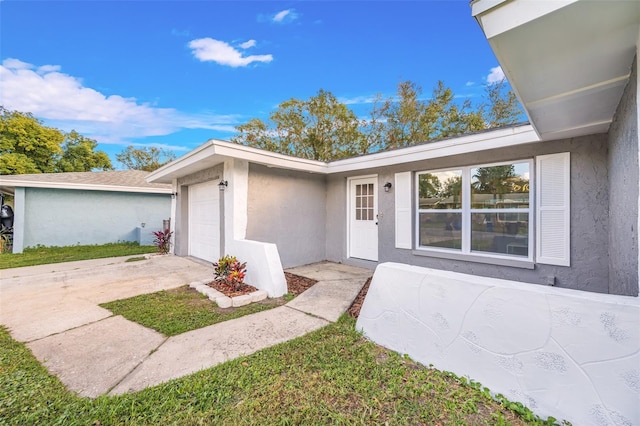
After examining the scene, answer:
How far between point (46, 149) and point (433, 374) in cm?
2924

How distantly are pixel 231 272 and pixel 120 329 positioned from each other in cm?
166

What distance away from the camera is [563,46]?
185 centimetres

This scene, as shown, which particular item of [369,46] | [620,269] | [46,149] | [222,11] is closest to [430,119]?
[369,46]

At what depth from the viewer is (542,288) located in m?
2.00

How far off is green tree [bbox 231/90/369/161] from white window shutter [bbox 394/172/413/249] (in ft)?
37.6

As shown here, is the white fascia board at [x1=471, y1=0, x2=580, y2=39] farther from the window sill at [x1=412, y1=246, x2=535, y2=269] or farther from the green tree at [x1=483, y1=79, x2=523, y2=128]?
the green tree at [x1=483, y1=79, x2=523, y2=128]

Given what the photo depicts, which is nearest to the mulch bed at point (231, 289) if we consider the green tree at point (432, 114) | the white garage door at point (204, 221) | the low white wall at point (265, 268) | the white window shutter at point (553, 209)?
Answer: the low white wall at point (265, 268)

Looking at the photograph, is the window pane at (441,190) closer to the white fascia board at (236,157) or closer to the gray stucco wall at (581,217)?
the gray stucco wall at (581,217)

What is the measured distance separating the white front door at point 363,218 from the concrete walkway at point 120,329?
3.72ft

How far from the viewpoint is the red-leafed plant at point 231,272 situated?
179 inches

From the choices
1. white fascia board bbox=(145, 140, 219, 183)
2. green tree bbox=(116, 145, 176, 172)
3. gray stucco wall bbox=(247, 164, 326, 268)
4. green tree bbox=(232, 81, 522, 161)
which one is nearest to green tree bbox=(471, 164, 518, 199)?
gray stucco wall bbox=(247, 164, 326, 268)

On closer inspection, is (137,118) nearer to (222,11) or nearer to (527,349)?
(222,11)

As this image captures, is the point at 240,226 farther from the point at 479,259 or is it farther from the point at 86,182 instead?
the point at 86,182

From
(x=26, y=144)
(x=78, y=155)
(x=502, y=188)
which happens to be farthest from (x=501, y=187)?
(x=78, y=155)
